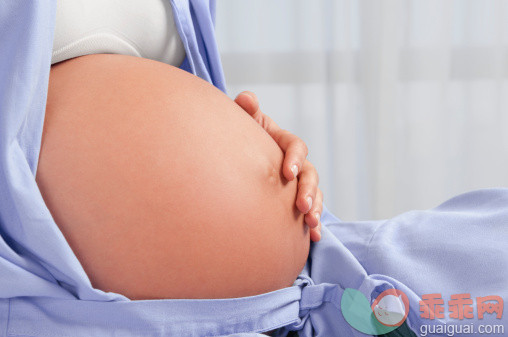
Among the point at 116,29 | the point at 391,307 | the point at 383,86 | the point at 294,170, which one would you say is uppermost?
the point at 116,29

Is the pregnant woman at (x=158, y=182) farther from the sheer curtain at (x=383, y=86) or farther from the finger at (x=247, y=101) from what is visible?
the sheer curtain at (x=383, y=86)

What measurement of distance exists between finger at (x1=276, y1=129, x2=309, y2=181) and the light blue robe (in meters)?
0.12

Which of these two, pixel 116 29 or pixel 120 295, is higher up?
pixel 116 29

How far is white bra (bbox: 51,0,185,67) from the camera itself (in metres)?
0.67

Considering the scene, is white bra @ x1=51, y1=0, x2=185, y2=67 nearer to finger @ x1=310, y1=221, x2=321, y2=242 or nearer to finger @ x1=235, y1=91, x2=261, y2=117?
finger @ x1=235, y1=91, x2=261, y2=117

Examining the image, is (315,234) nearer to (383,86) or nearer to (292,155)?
(292,155)

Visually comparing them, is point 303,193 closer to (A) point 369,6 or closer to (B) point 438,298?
(B) point 438,298

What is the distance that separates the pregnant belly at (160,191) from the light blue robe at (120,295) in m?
0.02

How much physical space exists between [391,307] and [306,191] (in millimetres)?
174

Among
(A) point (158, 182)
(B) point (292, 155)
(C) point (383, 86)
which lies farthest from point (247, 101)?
(C) point (383, 86)

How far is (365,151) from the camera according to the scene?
2.01 m

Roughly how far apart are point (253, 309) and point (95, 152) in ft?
0.80

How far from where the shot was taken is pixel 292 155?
2.28ft

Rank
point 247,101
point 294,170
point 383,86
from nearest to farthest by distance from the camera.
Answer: point 294,170 → point 247,101 → point 383,86
